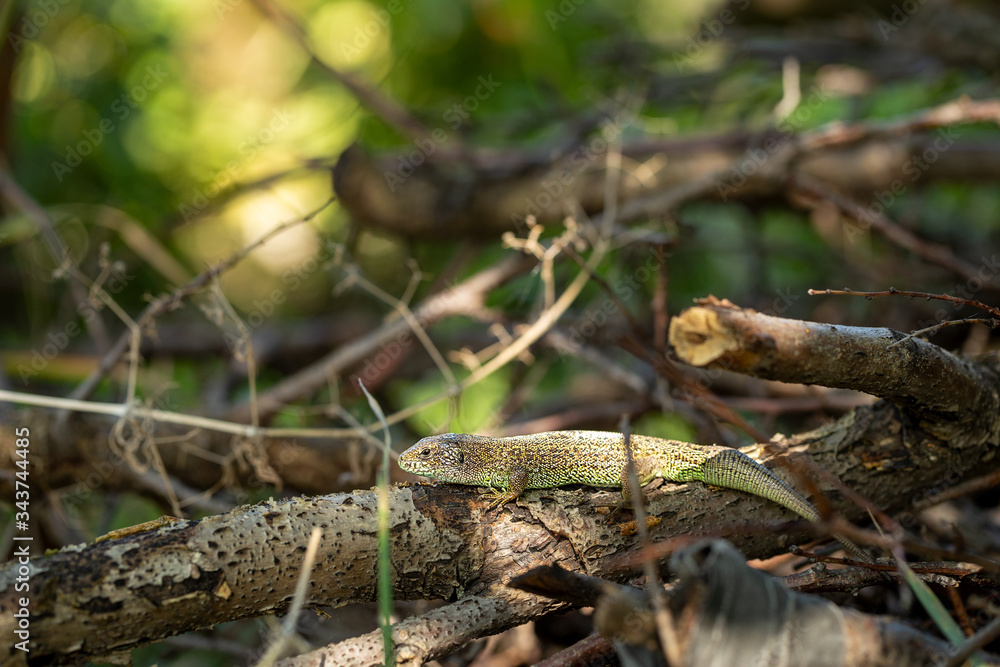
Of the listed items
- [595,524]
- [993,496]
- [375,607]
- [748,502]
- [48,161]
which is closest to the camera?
[595,524]

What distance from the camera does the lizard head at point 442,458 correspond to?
3.45m

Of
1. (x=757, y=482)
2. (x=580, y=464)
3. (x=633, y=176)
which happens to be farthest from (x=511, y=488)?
(x=633, y=176)

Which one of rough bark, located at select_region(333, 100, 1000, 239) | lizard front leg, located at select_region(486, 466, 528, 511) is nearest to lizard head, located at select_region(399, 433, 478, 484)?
lizard front leg, located at select_region(486, 466, 528, 511)

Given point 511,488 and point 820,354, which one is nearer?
point 820,354

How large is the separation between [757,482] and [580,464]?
0.86 meters

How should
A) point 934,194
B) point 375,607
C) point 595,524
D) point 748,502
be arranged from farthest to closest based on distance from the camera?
1. point 934,194
2. point 375,607
3. point 748,502
4. point 595,524

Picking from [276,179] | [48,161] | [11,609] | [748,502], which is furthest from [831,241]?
[48,161]

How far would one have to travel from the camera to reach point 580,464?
3.46 m

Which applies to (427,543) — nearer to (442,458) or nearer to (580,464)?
(442,458)

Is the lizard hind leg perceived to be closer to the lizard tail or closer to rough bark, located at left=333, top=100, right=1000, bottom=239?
the lizard tail

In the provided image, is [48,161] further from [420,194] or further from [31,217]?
[420,194]

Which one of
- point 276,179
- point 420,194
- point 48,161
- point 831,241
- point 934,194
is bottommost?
point 934,194

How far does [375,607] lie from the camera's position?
462 centimetres

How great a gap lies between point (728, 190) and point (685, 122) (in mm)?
3449
